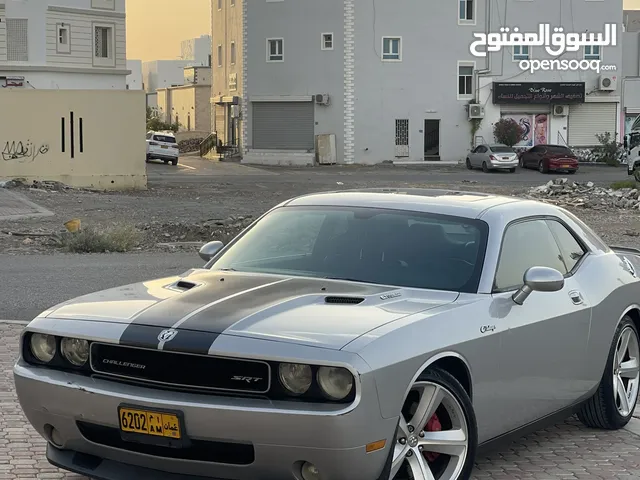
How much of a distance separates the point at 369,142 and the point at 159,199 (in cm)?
3169

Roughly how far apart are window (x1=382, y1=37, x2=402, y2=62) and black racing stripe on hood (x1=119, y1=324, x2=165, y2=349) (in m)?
59.4

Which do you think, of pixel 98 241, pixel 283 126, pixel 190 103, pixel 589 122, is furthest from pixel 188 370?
pixel 190 103

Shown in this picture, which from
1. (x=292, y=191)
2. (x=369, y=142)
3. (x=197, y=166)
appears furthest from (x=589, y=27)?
(x=292, y=191)

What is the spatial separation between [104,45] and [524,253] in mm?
56958

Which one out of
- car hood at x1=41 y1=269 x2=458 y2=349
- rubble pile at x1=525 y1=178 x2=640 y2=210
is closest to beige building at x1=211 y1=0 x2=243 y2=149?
rubble pile at x1=525 y1=178 x2=640 y2=210

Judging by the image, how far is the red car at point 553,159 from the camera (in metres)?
54.2

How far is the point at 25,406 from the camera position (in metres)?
5.06

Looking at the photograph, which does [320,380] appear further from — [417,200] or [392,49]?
[392,49]

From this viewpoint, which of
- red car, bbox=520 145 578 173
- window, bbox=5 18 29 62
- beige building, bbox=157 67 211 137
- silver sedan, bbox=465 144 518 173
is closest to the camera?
red car, bbox=520 145 578 173

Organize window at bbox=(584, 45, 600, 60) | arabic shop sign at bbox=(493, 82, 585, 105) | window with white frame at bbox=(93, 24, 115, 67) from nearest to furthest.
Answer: window with white frame at bbox=(93, 24, 115, 67) < arabic shop sign at bbox=(493, 82, 585, 105) < window at bbox=(584, 45, 600, 60)

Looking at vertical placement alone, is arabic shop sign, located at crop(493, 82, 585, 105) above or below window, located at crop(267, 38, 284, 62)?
below

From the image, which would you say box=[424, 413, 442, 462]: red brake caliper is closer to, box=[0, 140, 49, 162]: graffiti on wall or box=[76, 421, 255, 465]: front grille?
box=[76, 421, 255, 465]: front grille

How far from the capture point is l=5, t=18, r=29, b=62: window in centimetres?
5656

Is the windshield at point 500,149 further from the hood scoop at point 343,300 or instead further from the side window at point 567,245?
the hood scoop at point 343,300
